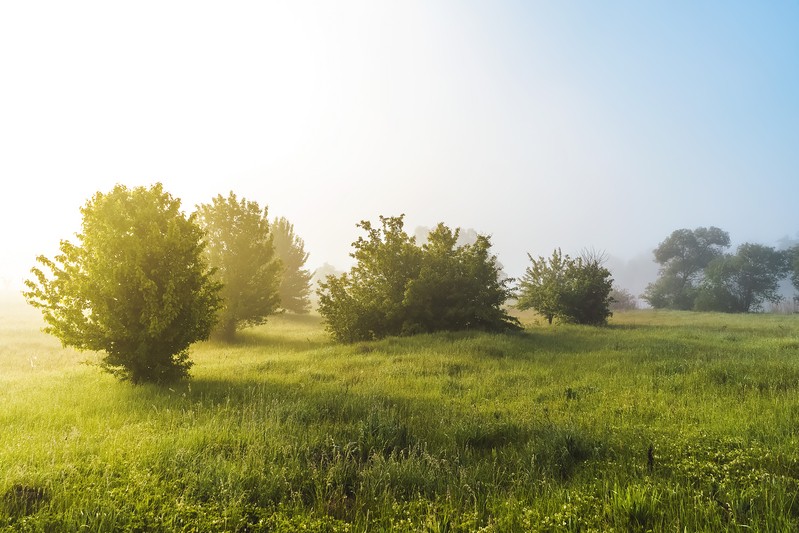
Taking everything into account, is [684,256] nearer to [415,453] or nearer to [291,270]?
[291,270]

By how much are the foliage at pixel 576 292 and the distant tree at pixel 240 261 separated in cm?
1862

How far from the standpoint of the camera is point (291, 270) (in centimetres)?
4131

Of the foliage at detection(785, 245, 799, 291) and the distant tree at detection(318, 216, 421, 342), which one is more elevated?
the foliage at detection(785, 245, 799, 291)

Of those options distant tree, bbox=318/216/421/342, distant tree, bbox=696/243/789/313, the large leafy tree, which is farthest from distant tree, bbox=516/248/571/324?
distant tree, bbox=696/243/789/313

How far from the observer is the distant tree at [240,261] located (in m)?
22.1

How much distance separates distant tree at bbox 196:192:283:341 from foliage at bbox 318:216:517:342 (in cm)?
374

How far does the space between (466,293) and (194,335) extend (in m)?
12.8

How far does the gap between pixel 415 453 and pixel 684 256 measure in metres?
81.6

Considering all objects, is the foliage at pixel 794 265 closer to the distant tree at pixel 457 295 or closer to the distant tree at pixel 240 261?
the distant tree at pixel 457 295

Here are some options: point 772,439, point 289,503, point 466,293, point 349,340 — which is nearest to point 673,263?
point 466,293

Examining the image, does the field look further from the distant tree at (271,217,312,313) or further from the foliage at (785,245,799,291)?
the foliage at (785,245,799,291)

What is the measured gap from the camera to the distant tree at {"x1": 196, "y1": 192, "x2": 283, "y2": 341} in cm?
2206

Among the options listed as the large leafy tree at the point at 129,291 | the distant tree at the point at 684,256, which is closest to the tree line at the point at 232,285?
→ the large leafy tree at the point at 129,291

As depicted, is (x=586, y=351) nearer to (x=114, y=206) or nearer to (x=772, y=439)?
(x=772, y=439)
